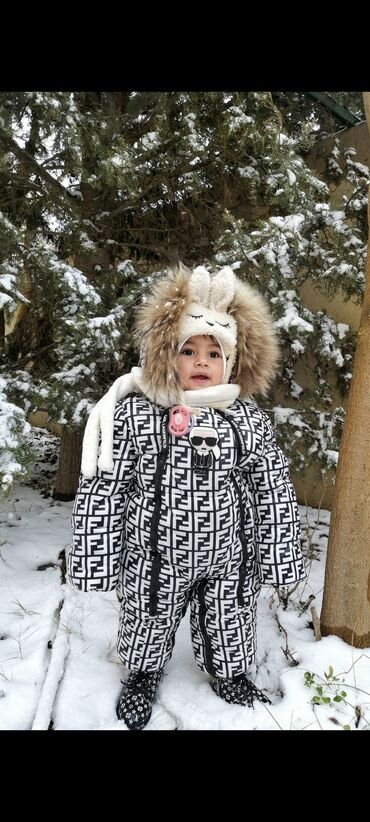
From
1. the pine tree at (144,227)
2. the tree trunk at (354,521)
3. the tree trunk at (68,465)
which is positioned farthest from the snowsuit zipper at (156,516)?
the tree trunk at (68,465)

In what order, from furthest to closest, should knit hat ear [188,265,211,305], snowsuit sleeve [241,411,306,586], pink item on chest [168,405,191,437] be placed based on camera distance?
1. snowsuit sleeve [241,411,306,586]
2. knit hat ear [188,265,211,305]
3. pink item on chest [168,405,191,437]

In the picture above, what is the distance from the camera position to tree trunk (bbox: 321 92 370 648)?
2018 mm

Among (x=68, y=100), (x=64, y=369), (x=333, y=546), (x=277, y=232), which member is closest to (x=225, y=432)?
(x=333, y=546)

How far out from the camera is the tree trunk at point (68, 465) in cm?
397

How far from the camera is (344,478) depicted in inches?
81.7

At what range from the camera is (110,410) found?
64.5 inches

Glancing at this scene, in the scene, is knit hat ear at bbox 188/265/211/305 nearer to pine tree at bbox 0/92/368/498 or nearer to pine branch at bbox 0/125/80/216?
pine tree at bbox 0/92/368/498

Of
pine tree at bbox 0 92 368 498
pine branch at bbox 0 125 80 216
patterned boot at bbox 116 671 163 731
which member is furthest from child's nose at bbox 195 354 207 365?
pine branch at bbox 0 125 80 216

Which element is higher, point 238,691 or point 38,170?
point 38,170

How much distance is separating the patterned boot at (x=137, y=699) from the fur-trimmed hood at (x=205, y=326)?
1071mm

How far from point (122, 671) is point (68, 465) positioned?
2292 mm

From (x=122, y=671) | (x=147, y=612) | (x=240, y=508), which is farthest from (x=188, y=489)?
(x=122, y=671)

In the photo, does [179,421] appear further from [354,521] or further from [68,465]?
[68,465]
